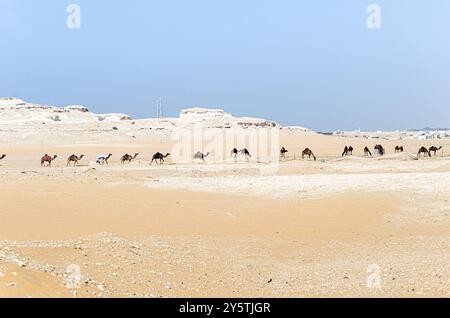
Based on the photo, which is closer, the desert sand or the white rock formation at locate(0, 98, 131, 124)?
the desert sand

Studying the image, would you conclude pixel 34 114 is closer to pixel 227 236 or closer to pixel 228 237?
pixel 227 236

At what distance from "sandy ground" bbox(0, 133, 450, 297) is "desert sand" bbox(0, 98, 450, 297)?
0.10 ft

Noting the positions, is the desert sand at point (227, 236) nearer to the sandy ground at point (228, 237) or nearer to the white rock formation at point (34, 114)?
the sandy ground at point (228, 237)

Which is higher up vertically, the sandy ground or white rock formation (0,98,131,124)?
white rock formation (0,98,131,124)

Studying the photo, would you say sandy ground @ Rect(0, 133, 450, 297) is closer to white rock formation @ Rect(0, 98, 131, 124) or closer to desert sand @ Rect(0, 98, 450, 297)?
desert sand @ Rect(0, 98, 450, 297)

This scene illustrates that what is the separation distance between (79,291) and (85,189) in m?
14.2

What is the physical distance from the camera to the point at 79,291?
695 centimetres

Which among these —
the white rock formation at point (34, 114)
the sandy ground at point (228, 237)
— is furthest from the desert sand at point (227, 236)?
the white rock formation at point (34, 114)

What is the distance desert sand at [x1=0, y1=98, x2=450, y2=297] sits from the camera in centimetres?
862

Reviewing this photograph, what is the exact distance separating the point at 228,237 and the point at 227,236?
0.42 feet

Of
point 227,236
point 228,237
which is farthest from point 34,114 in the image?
point 228,237

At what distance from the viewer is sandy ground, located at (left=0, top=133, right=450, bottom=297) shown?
8.62 m

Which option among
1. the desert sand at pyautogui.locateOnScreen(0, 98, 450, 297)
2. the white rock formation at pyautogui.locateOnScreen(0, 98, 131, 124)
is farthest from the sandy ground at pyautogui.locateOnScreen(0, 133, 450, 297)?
the white rock formation at pyautogui.locateOnScreen(0, 98, 131, 124)

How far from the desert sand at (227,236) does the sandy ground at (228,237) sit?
0.03 metres
